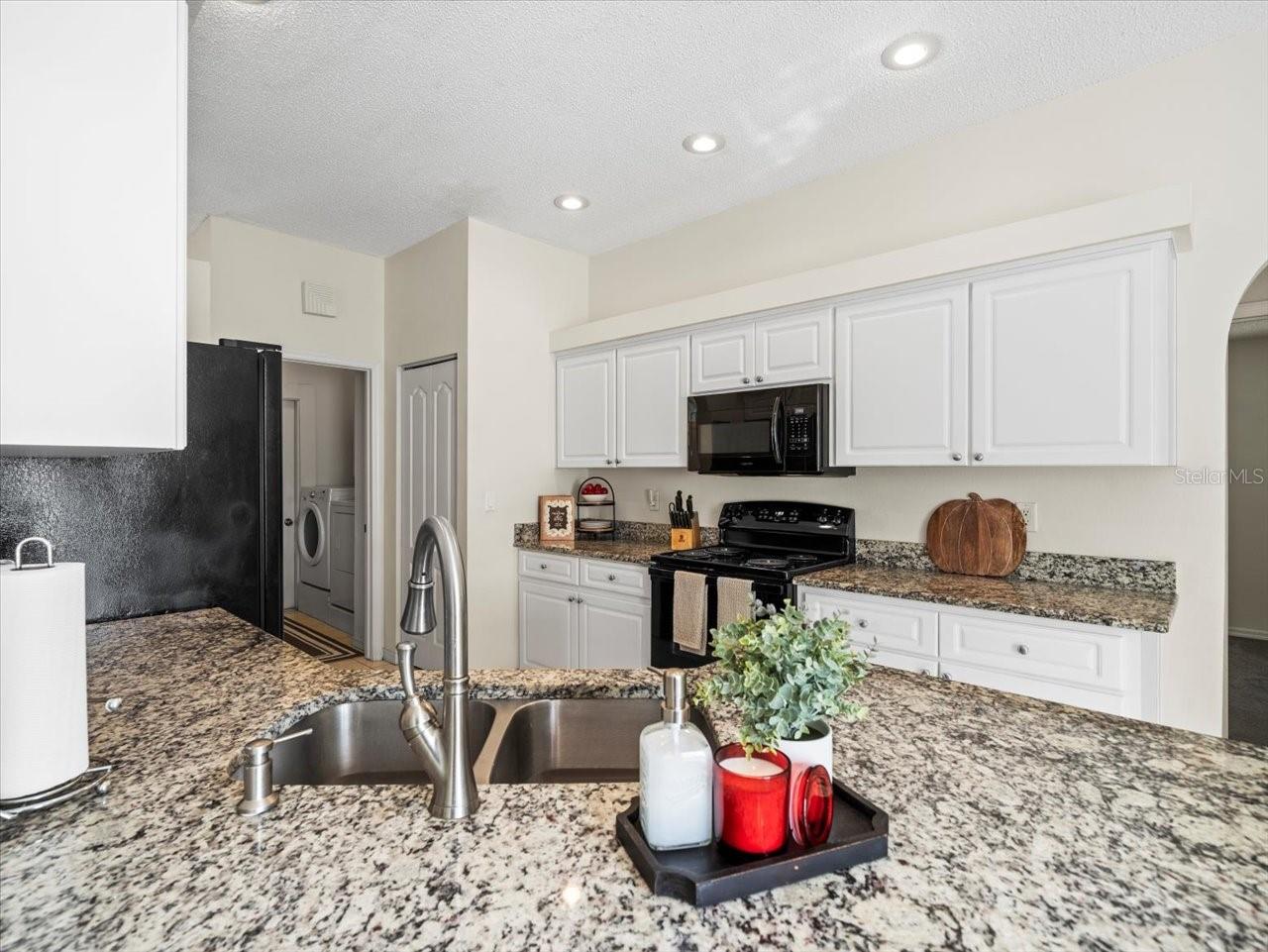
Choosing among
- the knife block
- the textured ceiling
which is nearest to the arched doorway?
the textured ceiling

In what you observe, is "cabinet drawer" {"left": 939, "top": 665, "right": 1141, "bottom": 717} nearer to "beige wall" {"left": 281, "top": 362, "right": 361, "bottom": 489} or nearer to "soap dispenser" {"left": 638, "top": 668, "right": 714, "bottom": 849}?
"soap dispenser" {"left": 638, "top": 668, "right": 714, "bottom": 849}

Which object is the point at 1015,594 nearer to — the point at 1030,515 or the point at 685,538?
the point at 1030,515

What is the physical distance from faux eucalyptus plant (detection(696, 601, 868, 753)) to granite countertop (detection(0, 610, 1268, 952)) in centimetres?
17

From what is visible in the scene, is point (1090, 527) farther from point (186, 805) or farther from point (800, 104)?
point (186, 805)

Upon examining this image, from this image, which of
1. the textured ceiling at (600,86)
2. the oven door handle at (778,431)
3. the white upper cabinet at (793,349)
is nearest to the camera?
the textured ceiling at (600,86)

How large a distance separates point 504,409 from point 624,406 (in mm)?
726

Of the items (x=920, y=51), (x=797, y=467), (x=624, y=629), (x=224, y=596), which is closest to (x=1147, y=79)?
(x=920, y=51)

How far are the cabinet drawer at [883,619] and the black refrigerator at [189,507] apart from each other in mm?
2062

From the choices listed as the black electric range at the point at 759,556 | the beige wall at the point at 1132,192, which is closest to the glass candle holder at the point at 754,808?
the black electric range at the point at 759,556

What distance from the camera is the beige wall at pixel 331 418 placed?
5.92 metres

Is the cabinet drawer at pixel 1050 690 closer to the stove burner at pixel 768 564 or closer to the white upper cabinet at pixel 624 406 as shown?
the stove burner at pixel 768 564

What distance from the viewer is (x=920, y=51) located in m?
2.21

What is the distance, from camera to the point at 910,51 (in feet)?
7.25

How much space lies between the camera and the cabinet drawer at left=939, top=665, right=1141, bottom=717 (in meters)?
1.96
